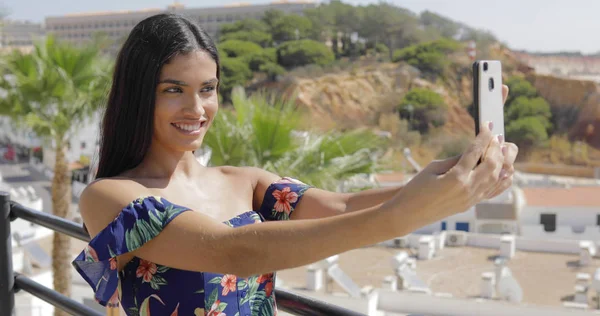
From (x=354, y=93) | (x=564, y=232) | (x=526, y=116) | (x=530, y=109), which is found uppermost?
(x=354, y=93)

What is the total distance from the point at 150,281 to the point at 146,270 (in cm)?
2

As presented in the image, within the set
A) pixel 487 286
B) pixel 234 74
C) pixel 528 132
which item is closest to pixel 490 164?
pixel 487 286

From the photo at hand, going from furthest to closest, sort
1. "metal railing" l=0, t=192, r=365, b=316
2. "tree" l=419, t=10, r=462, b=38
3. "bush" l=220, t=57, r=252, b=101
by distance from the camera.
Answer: "tree" l=419, t=10, r=462, b=38 → "bush" l=220, t=57, r=252, b=101 → "metal railing" l=0, t=192, r=365, b=316

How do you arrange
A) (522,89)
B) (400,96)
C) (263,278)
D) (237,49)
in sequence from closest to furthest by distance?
1. (263,278)
2. (522,89)
3. (400,96)
4. (237,49)

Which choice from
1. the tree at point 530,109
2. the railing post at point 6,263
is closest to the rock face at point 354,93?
the tree at point 530,109

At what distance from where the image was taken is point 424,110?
43375 millimetres

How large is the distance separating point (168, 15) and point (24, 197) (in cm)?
1905

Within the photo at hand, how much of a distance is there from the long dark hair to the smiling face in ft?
0.04

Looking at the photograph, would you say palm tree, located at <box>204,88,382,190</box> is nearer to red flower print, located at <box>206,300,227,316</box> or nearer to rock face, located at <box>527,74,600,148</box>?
red flower print, located at <box>206,300,227,316</box>

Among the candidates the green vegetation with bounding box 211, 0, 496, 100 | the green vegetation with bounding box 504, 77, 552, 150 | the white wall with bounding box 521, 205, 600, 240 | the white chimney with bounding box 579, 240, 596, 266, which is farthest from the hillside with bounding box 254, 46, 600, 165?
the white chimney with bounding box 579, 240, 596, 266

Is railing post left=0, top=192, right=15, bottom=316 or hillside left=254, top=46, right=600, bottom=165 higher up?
railing post left=0, top=192, right=15, bottom=316

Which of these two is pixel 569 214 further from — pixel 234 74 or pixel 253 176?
pixel 234 74

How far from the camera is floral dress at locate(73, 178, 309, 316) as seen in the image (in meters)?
1.04

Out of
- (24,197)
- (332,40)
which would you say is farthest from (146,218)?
(332,40)
